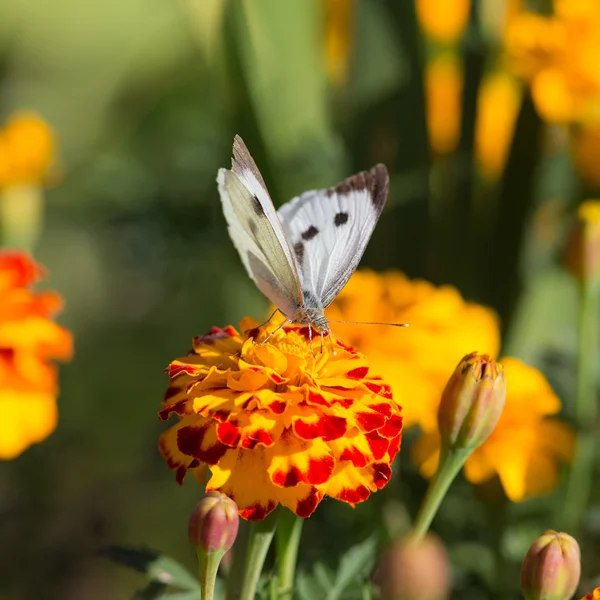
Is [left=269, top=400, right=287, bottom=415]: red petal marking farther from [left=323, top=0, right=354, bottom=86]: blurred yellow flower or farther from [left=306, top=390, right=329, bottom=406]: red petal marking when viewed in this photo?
[left=323, top=0, right=354, bottom=86]: blurred yellow flower

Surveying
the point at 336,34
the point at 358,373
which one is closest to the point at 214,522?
the point at 358,373

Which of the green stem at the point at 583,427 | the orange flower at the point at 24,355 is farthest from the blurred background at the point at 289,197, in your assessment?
→ the orange flower at the point at 24,355

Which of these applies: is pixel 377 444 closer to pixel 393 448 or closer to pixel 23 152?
pixel 393 448

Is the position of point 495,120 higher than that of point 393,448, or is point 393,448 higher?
point 495,120

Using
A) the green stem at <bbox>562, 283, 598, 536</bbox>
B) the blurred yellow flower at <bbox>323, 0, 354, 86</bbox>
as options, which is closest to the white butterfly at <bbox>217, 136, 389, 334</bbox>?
the green stem at <bbox>562, 283, 598, 536</bbox>

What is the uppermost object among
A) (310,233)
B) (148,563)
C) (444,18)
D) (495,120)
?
(444,18)

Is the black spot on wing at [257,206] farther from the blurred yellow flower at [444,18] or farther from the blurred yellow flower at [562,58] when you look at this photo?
the blurred yellow flower at [444,18]
